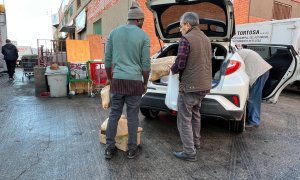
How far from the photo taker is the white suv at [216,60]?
3766mm

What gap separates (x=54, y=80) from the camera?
7398 millimetres

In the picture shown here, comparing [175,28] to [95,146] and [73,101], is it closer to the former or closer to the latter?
[95,146]

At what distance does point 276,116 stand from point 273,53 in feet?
4.75

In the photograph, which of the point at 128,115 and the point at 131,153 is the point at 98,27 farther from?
the point at 131,153

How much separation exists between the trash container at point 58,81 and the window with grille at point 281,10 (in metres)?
11.1

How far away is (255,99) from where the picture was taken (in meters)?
4.95

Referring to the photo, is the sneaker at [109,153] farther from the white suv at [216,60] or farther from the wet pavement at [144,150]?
the white suv at [216,60]

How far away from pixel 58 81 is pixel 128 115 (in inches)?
184

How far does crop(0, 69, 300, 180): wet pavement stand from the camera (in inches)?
122

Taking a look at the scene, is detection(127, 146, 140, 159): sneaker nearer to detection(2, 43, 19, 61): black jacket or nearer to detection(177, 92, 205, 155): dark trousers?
detection(177, 92, 205, 155): dark trousers

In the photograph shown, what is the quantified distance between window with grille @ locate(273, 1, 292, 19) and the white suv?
10106mm

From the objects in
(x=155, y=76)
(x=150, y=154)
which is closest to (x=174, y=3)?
(x=155, y=76)

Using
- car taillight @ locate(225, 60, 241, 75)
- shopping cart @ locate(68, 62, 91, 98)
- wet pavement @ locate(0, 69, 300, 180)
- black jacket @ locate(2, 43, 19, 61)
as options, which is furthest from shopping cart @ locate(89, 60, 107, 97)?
black jacket @ locate(2, 43, 19, 61)

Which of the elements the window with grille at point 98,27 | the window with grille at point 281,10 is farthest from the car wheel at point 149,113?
the window with grille at point 281,10
